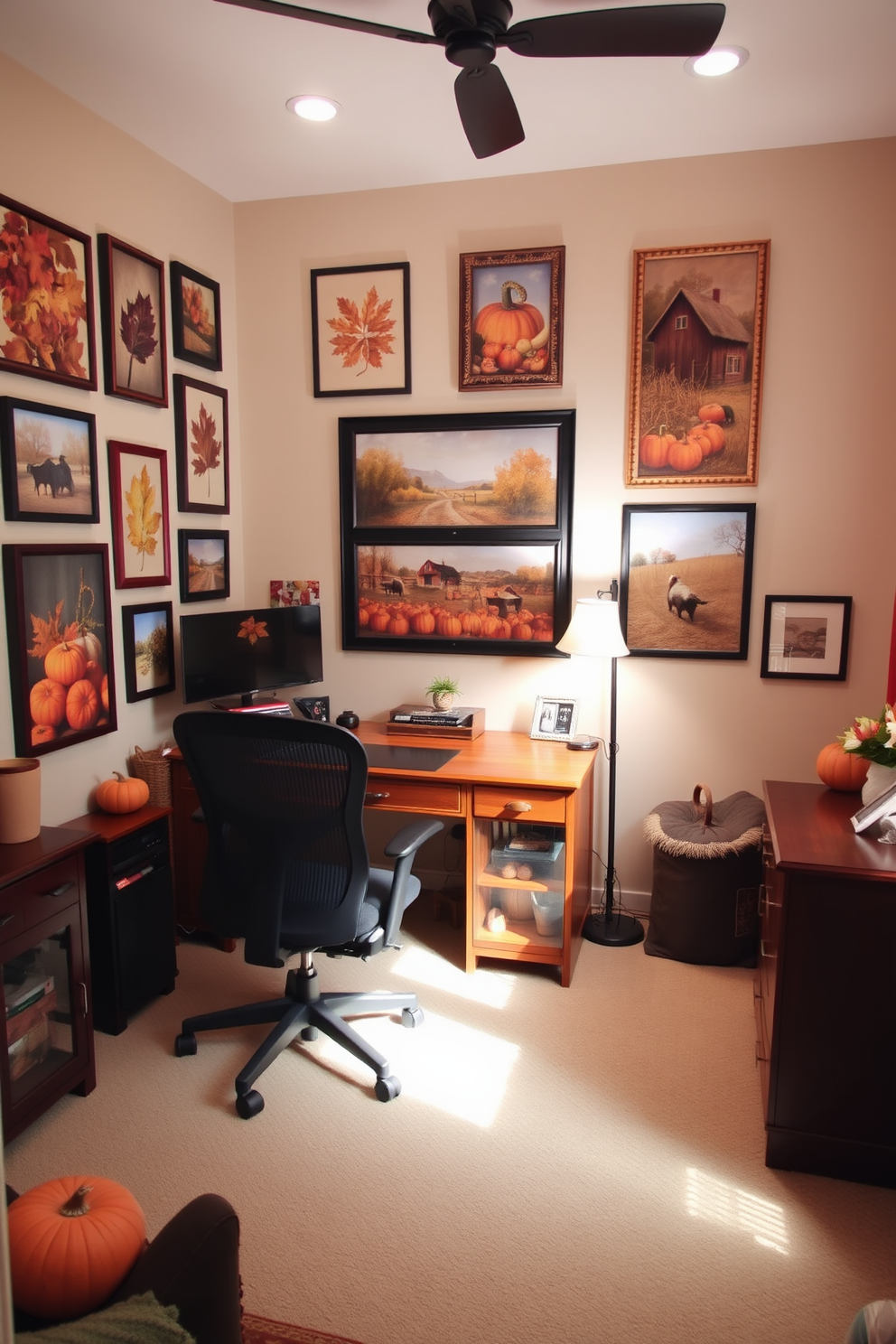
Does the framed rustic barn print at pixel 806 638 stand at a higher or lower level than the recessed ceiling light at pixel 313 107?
lower

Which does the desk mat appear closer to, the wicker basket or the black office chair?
the black office chair

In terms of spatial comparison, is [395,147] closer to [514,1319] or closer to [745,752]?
[745,752]

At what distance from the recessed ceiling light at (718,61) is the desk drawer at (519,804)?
214 centimetres

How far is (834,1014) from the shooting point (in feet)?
6.62

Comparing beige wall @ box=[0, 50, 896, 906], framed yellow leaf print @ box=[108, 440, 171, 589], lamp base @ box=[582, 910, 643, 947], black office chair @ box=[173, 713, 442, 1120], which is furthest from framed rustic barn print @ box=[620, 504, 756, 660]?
framed yellow leaf print @ box=[108, 440, 171, 589]

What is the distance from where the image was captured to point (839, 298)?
304 cm

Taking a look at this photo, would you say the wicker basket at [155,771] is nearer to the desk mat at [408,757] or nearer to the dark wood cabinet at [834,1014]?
the desk mat at [408,757]

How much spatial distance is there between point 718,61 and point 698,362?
938 mm

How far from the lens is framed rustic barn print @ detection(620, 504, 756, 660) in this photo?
10.6ft

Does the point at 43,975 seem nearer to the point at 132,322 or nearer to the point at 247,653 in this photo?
the point at 247,653

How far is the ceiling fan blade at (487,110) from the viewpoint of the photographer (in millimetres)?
1930

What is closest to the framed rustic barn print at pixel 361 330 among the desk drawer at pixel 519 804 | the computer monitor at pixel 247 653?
the computer monitor at pixel 247 653

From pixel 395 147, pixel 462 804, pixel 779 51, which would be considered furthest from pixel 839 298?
pixel 462 804

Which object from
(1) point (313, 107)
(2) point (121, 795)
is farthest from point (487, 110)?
(2) point (121, 795)
